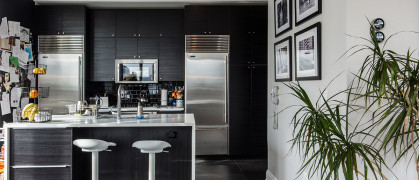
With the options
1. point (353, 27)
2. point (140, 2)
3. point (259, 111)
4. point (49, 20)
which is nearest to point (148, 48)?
point (140, 2)

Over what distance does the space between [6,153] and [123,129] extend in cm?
118

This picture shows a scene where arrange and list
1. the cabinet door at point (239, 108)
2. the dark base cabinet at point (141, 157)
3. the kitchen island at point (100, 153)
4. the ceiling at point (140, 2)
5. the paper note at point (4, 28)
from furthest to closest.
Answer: the cabinet door at point (239, 108)
the ceiling at point (140, 2)
the paper note at point (4, 28)
the dark base cabinet at point (141, 157)
the kitchen island at point (100, 153)

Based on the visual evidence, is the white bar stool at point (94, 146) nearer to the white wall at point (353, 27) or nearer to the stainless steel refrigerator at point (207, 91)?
the white wall at point (353, 27)

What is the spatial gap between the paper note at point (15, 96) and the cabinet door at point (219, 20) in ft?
10.5

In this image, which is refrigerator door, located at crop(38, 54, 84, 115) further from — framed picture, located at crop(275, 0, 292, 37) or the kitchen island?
framed picture, located at crop(275, 0, 292, 37)

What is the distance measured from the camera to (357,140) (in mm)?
2195

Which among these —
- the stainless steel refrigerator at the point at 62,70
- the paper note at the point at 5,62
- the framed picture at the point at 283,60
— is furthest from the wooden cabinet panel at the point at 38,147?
the framed picture at the point at 283,60

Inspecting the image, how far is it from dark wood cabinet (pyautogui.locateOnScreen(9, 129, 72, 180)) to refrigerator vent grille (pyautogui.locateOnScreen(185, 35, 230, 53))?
2792mm

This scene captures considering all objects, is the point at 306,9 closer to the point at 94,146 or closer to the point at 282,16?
the point at 282,16

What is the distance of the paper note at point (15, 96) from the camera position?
4633 millimetres

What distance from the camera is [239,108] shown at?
550 centimetres

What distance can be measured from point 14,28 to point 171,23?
248cm

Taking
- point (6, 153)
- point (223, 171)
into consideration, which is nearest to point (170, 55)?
point (223, 171)

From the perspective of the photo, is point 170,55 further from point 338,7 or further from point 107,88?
point 338,7
